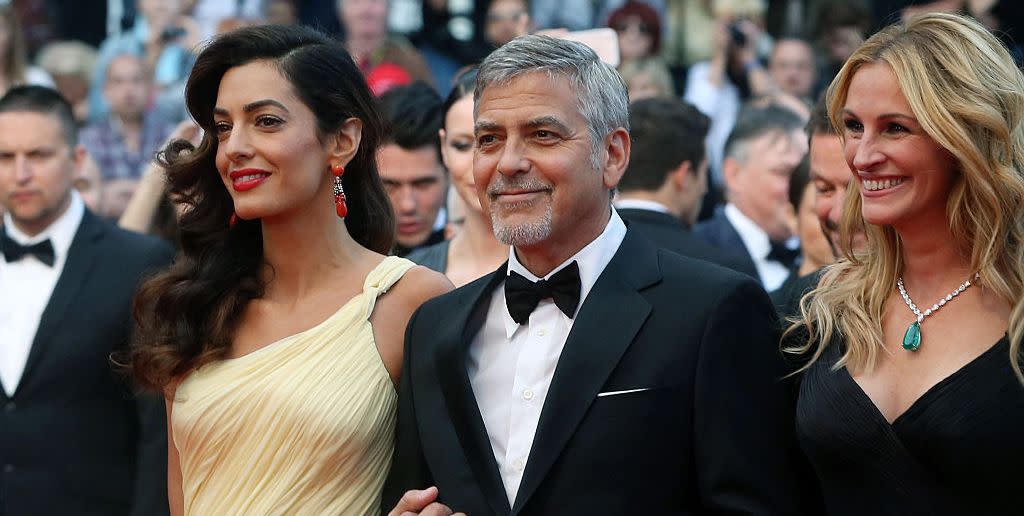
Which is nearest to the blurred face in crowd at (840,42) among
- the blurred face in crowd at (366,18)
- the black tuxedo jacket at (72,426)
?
the blurred face in crowd at (366,18)

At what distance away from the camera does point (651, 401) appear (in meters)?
3.53

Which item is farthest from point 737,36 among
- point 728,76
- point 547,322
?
point 547,322

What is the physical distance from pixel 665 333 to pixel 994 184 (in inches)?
34.5

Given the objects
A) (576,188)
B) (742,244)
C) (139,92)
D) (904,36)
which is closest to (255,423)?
(576,188)

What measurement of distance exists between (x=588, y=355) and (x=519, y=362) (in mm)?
220

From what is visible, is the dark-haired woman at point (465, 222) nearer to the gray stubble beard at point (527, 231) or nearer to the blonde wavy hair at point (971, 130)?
the gray stubble beard at point (527, 231)

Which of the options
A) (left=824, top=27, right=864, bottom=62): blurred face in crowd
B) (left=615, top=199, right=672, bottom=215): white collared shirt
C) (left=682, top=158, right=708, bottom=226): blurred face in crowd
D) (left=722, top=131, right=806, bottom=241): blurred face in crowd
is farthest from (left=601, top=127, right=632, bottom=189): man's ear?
(left=824, top=27, right=864, bottom=62): blurred face in crowd

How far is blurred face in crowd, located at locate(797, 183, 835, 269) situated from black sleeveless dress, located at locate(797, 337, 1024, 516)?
256 cm

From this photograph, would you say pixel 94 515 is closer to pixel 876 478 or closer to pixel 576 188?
pixel 576 188

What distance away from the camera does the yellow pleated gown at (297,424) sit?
412 centimetres

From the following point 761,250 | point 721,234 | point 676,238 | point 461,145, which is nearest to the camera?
point 461,145

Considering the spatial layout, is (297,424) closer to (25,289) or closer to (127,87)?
(25,289)

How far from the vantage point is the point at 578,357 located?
361cm

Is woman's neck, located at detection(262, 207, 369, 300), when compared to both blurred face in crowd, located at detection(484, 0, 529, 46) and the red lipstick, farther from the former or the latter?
blurred face in crowd, located at detection(484, 0, 529, 46)
